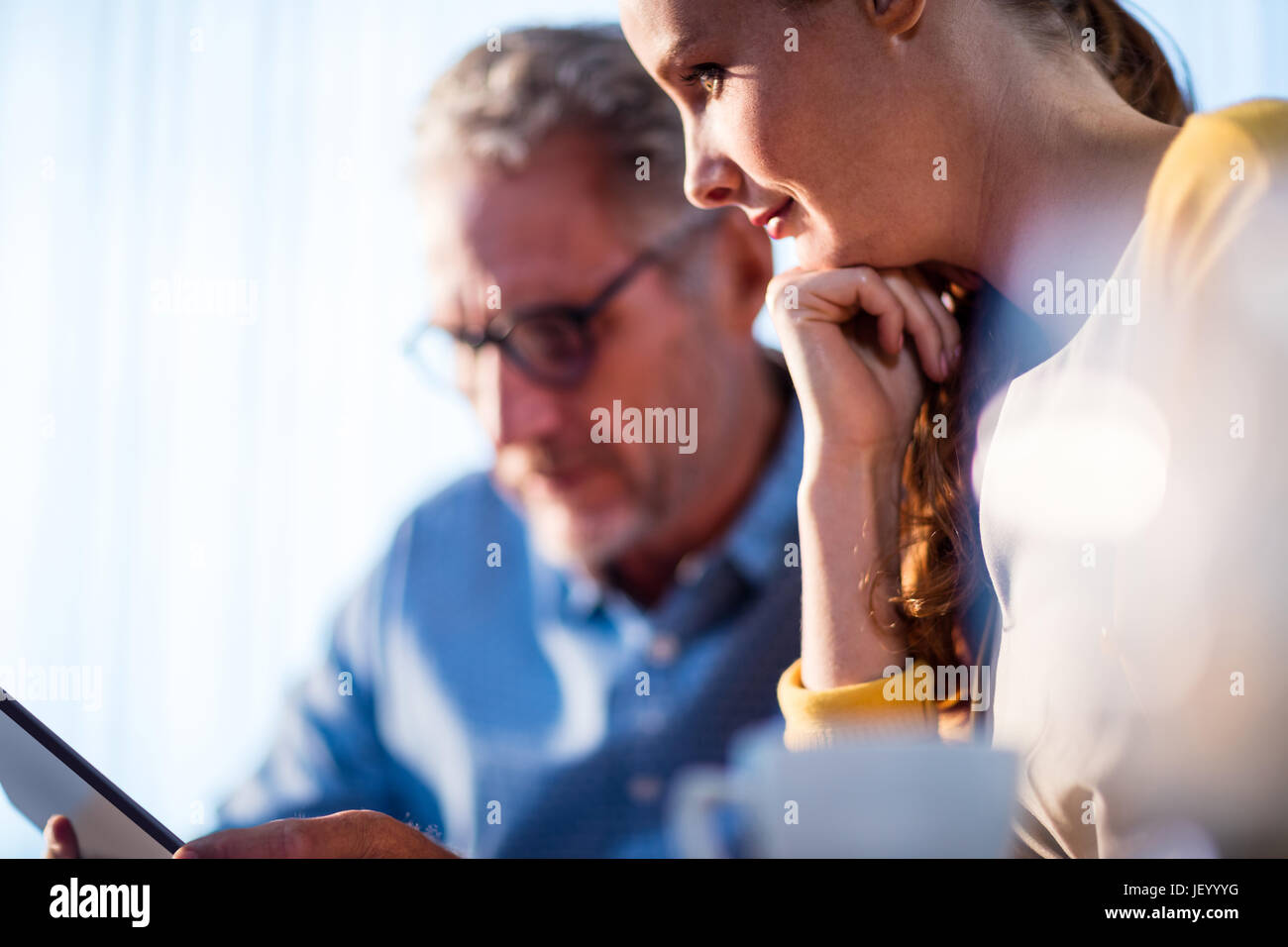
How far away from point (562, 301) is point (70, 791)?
2.98 feet

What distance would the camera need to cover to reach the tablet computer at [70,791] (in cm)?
69

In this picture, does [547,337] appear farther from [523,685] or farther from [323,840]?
[323,840]

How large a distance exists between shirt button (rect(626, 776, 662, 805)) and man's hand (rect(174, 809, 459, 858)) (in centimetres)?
57

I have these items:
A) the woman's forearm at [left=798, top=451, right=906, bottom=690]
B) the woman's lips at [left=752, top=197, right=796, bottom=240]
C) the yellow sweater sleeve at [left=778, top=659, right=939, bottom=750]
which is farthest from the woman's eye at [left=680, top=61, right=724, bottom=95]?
the yellow sweater sleeve at [left=778, top=659, right=939, bottom=750]

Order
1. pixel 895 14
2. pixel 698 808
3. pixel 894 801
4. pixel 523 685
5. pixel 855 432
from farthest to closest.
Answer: pixel 523 685, pixel 698 808, pixel 894 801, pixel 855 432, pixel 895 14

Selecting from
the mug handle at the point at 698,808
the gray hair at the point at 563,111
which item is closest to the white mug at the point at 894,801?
the mug handle at the point at 698,808

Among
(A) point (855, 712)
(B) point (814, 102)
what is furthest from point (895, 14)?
(A) point (855, 712)

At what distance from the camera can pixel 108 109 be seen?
130 cm

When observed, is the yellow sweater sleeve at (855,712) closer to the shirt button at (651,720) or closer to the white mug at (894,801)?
the white mug at (894,801)

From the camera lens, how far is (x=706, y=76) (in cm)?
72

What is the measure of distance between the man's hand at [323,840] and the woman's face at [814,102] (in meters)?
0.64

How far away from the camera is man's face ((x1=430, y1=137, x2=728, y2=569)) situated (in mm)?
1344

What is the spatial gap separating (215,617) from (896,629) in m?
1.00

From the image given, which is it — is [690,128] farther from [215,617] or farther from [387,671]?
[387,671]
